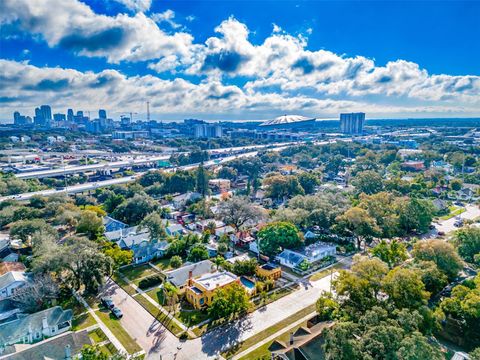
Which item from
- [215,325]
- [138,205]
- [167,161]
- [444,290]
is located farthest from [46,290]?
[167,161]

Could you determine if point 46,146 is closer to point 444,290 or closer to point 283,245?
point 283,245

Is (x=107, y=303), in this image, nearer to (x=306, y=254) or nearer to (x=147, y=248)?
(x=147, y=248)

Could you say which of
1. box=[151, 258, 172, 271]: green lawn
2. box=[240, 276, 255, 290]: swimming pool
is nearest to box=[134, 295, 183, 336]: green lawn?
box=[151, 258, 172, 271]: green lawn

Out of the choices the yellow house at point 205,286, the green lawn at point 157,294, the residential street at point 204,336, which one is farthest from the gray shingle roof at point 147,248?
the yellow house at point 205,286

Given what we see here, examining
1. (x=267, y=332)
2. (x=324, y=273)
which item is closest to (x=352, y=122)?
(x=324, y=273)

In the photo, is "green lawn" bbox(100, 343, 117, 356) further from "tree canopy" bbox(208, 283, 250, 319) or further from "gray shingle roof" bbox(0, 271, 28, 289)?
"gray shingle roof" bbox(0, 271, 28, 289)

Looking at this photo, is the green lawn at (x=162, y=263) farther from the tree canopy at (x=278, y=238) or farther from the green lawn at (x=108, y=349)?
the green lawn at (x=108, y=349)
